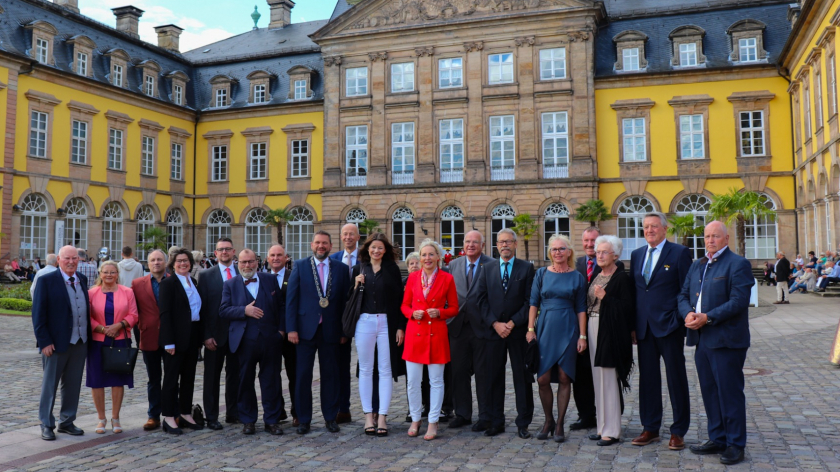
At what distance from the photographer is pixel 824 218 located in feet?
83.9

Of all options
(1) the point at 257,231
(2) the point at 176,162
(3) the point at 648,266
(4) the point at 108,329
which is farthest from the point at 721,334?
(2) the point at 176,162

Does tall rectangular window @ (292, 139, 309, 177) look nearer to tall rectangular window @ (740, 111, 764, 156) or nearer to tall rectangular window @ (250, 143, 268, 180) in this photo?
tall rectangular window @ (250, 143, 268, 180)

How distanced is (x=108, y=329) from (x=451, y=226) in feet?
87.8

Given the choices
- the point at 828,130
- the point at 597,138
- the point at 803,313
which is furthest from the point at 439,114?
the point at 803,313

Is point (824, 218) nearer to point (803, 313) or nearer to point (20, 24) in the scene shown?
point (803, 313)

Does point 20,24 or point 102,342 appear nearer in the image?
point 102,342

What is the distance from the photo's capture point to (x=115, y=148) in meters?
33.2

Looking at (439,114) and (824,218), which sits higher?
(439,114)

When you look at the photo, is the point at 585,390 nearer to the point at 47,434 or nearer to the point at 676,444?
the point at 676,444

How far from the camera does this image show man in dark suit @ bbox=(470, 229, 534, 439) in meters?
6.79

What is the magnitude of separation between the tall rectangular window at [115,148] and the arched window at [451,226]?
15106 millimetres

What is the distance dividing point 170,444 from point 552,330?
140 inches

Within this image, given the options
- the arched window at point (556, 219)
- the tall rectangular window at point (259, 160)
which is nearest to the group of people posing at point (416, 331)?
the arched window at point (556, 219)

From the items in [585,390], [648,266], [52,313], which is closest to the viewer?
[648,266]
